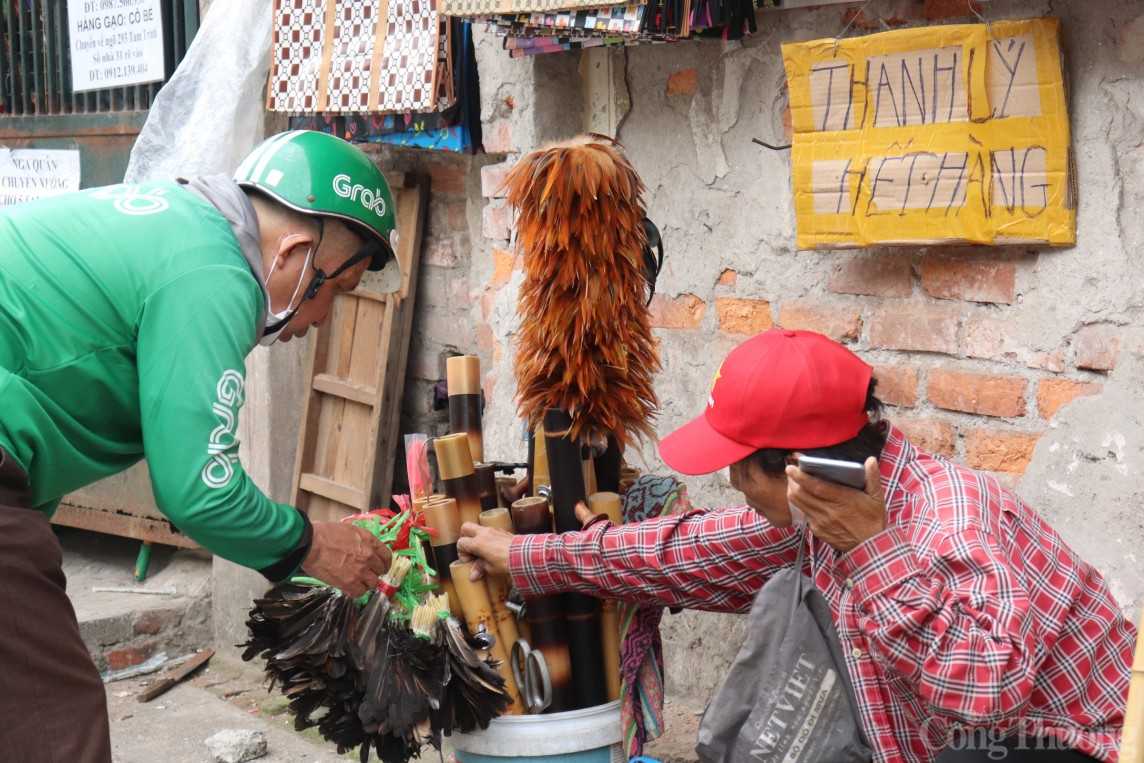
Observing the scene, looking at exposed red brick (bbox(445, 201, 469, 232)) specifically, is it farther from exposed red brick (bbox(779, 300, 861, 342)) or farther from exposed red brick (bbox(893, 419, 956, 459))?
exposed red brick (bbox(893, 419, 956, 459))

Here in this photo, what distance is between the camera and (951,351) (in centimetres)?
278

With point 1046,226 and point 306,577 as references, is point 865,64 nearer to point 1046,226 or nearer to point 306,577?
point 1046,226

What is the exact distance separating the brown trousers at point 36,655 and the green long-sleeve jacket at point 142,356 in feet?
0.41

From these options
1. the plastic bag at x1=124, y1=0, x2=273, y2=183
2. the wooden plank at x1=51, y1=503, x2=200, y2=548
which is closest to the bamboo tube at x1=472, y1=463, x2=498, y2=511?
the plastic bag at x1=124, y1=0, x2=273, y2=183

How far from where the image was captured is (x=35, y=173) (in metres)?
5.49

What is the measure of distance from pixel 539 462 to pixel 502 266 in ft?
3.79

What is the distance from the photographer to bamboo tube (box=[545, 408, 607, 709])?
2463 mm

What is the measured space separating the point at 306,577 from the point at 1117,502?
5.45 ft

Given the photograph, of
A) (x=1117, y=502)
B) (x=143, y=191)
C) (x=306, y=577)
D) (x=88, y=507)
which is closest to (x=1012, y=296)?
(x=1117, y=502)

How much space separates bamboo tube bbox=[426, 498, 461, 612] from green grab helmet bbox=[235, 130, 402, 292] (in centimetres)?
57

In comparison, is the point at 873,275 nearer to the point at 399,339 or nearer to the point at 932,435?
the point at 932,435

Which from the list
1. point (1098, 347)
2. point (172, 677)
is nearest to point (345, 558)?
point (1098, 347)

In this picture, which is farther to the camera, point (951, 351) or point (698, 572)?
point (951, 351)

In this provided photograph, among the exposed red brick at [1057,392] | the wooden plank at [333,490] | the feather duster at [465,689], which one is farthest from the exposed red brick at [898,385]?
the wooden plank at [333,490]
